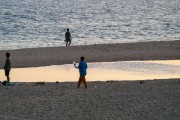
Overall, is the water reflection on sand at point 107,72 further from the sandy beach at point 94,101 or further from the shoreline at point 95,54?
the sandy beach at point 94,101

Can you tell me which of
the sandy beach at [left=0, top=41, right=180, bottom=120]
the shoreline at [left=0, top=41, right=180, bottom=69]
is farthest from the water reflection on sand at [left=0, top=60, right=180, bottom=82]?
the sandy beach at [left=0, top=41, right=180, bottom=120]

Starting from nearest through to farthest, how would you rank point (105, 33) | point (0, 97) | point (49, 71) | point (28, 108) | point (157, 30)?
point (28, 108)
point (0, 97)
point (49, 71)
point (105, 33)
point (157, 30)

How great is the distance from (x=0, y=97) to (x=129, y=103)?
4891mm

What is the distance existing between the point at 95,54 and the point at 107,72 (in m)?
7.88

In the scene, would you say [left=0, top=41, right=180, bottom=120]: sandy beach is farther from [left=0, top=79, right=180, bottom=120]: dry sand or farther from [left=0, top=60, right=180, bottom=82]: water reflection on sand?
[left=0, top=60, right=180, bottom=82]: water reflection on sand

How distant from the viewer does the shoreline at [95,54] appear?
1296 inches

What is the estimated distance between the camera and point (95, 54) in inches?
1422

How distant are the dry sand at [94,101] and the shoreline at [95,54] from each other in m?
9.02

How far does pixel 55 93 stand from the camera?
21.3 m

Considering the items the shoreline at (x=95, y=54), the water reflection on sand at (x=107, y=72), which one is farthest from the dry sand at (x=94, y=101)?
the shoreline at (x=95, y=54)

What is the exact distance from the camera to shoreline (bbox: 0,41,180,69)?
32.9 m

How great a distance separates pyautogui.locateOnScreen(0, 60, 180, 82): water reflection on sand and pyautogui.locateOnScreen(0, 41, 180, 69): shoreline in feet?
5.10

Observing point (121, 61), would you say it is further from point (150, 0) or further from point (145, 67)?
point (150, 0)

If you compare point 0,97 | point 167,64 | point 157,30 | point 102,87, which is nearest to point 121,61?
point 167,64
